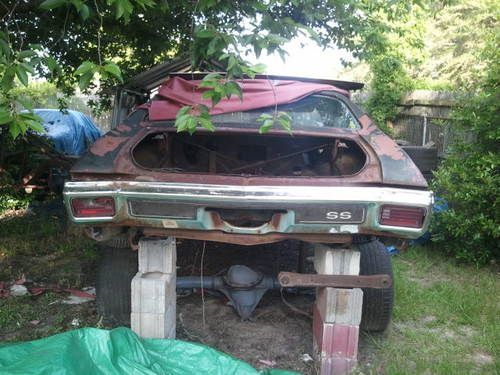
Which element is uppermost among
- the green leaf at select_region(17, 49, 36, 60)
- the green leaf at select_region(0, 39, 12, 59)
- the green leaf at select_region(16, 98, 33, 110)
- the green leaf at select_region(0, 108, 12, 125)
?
the green leaf at select_region(0, 39, 12, 59)

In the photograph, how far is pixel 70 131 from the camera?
9.55 meters

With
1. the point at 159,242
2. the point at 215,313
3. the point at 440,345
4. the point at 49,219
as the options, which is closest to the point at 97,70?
the point at 159,242

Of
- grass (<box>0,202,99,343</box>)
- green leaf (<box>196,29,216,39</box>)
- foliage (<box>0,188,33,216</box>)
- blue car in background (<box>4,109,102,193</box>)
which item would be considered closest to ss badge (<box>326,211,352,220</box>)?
green leaf (<box>196,29,216,39</box>)

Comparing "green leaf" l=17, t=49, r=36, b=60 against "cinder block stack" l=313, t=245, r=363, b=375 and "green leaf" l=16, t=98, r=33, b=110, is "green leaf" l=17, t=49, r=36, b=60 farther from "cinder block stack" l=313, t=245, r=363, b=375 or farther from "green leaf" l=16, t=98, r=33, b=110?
"cinder block stack" l=313, t=245, r=363, b=375

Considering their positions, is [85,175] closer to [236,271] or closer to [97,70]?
[97,70]

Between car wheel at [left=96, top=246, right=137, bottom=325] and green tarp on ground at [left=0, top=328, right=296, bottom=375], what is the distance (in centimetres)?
96

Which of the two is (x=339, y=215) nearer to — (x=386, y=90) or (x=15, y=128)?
(x=15, y=128)

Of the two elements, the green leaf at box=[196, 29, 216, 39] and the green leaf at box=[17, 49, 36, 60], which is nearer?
the green leaf at box=[17, 49, 36, 60]

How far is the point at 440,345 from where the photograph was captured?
354 centimetres

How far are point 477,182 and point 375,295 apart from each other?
7.69 ft

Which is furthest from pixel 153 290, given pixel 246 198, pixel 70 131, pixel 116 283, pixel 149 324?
pixel 70 131

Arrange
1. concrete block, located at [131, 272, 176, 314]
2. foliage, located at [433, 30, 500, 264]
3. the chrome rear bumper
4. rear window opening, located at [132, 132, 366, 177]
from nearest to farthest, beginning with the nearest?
1. the chrome rear bumper
2. concrete block, located at [131, 272, 176, 314]
3. rear window opening, located at [132, 132, 366, 177]
4. foliage, located at [433, 30, 500, 264]

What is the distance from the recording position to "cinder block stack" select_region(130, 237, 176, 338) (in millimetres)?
3066

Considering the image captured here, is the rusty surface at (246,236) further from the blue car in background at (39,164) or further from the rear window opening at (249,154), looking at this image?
the blue car in background at (39,164)
